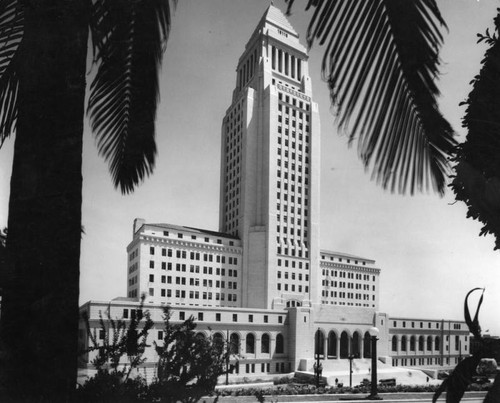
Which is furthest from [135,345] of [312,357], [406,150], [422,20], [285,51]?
[285,51]

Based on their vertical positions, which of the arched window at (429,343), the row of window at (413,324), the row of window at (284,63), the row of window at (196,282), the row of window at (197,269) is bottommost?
the arched window at (429,343)

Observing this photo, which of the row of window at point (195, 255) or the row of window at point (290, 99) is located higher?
the row of window at point (290, 99)

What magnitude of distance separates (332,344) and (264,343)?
11.8 m

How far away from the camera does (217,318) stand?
55031 mm

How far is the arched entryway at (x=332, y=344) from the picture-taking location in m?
64.0

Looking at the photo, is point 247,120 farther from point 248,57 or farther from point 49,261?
point 49,261

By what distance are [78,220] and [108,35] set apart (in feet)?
5.06

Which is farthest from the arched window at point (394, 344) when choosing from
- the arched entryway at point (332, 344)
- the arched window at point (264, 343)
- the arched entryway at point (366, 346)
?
the arched window at point (264, 343)

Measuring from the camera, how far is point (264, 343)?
58.7m

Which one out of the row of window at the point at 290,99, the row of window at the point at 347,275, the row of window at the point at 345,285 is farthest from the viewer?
the row of window at the point at 347,275

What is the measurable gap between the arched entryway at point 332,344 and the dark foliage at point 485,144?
6463 cm

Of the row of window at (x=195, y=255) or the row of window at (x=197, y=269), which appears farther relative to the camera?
the row of window at (x=195, y=255)

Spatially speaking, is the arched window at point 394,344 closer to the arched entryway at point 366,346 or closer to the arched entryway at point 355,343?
the arched entryway at point 366,346

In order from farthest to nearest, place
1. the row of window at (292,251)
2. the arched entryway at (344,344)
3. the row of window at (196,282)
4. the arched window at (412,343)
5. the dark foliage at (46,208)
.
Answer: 1. the arched window at (412,343)
2. the row of window at (292,251)
3. the row of window at (196,282)
4. the arched entryway at (344,344)
5. the dark foliage at (46,208)
